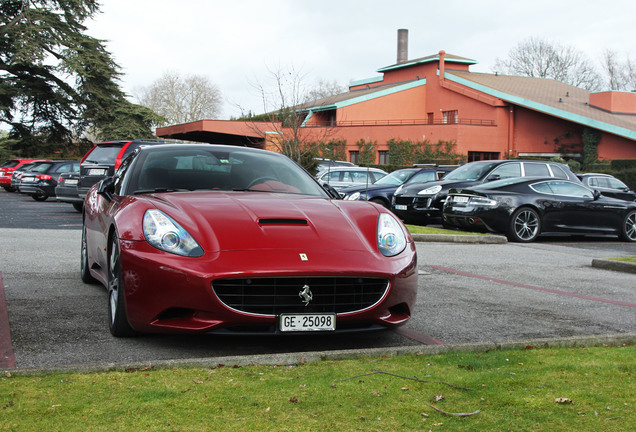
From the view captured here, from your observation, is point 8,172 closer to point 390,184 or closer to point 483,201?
point 390,184

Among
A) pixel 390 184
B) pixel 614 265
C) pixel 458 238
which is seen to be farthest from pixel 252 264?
pixel 390 184

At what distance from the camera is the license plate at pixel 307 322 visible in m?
4.61

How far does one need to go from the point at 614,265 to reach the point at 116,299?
26.4 feet

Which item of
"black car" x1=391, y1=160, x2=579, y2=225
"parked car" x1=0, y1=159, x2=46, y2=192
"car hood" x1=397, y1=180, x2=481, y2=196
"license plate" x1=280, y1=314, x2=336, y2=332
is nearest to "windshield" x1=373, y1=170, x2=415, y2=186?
"car hood" x1=397, y1=180, x2=481, y2=196

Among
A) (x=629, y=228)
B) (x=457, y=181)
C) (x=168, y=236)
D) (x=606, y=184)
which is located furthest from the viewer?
(x=606, y=184)

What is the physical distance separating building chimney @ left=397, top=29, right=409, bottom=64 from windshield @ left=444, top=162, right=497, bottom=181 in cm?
5944

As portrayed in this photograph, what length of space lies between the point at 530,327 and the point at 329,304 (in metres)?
2.08

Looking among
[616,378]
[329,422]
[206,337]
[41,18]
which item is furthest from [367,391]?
[41,18]

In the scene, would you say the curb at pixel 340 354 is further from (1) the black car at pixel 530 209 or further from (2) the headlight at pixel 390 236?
(1) the black car at pixel 530 209

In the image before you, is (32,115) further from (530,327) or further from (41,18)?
(530,327)

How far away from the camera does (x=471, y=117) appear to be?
5312 cm

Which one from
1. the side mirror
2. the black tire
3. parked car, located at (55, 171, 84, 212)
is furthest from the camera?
the black tire

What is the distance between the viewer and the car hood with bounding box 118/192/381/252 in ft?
15.7

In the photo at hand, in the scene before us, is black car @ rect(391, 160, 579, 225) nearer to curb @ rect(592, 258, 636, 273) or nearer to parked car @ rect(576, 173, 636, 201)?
parked car @ rect(576, 173, 636, 201)
